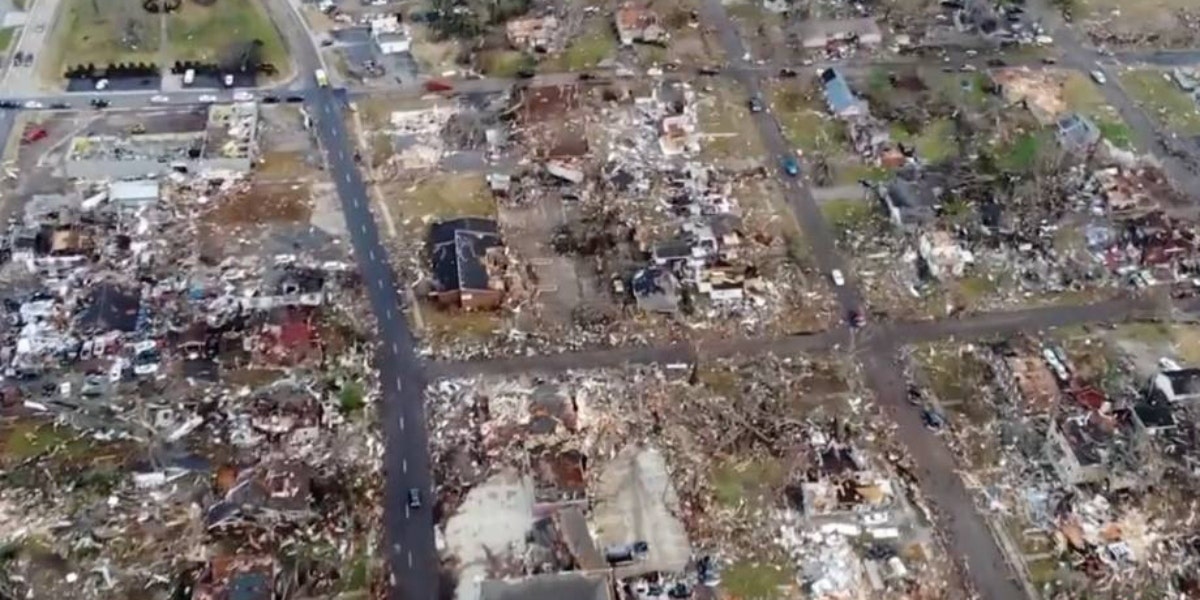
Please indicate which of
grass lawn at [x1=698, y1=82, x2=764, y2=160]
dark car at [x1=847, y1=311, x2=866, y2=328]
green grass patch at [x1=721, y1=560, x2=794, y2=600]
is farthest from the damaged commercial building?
green grass patch at [x1=721, y1=560, x2=794, y2=600]

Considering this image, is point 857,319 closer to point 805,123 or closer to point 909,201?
point 909,201

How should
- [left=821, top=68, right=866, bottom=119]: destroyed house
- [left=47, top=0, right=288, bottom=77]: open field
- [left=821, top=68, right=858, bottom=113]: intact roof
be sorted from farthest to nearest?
[left=47, top=0, right=288, bottom=77]: open field
[left=821, top=68, right=858, bottom=113]: intact roof
[left=821, top=68, right=866, bottom=119]: destroyed house

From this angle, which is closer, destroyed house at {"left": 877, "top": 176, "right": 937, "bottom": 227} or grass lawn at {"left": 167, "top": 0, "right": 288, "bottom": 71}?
destroyed house at {"left": 877, "top": 176, "right": 937, "bottom": 227}

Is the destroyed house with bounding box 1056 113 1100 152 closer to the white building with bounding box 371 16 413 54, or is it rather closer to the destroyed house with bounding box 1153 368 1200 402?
the destroyed house with bounding box 1153 368 1200 402

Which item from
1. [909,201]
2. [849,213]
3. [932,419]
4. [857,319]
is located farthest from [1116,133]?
[932,419]

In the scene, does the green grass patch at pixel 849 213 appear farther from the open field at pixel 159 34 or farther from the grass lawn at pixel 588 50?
the open field at pixel 159 34

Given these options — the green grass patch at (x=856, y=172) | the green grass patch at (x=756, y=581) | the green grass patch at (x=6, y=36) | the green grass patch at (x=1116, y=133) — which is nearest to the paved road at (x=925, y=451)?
Result: the green grass patch at (x=856, y=172)
